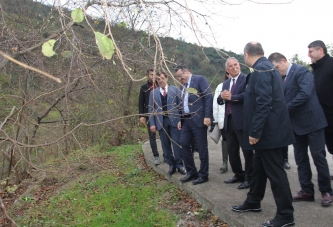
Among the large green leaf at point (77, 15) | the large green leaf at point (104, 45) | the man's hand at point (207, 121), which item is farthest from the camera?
the man's hand at point (207, 121)

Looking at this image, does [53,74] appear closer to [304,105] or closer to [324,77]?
[304,105]

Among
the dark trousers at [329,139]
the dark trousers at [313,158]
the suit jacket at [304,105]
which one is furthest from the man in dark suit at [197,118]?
the dark trousers at [329,139]

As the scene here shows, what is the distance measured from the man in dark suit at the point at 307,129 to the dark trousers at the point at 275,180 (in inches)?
25.2

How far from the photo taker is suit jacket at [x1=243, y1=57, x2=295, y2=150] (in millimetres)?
3385

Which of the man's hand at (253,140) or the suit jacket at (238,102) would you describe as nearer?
the man's hand at (253,140)

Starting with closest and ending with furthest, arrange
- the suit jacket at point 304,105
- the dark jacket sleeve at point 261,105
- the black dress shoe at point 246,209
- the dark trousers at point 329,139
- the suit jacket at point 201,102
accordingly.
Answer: the dark jacket sleeve at point 261,105
the black dress shoe at point 246,209
the suit jacket at point 304,105
the dark trousers at point 329,139
the suit jacket at point 201,102

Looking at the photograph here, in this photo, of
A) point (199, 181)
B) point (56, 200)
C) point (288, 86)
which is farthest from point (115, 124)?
point (288, 86)

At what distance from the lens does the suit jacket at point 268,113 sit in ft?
11.1

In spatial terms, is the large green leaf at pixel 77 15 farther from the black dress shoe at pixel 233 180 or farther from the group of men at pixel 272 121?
the black dress shoe at pixel 233 180

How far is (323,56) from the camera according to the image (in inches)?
165

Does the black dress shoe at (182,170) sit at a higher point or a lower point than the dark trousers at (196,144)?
lower

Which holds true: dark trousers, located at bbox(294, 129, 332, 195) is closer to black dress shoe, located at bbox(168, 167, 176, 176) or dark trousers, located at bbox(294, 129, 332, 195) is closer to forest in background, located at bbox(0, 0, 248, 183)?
forest in background, located at bbox(0, 0, 248, 183)

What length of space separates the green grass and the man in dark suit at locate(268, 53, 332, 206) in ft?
5.84

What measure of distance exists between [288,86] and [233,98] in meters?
0.76
